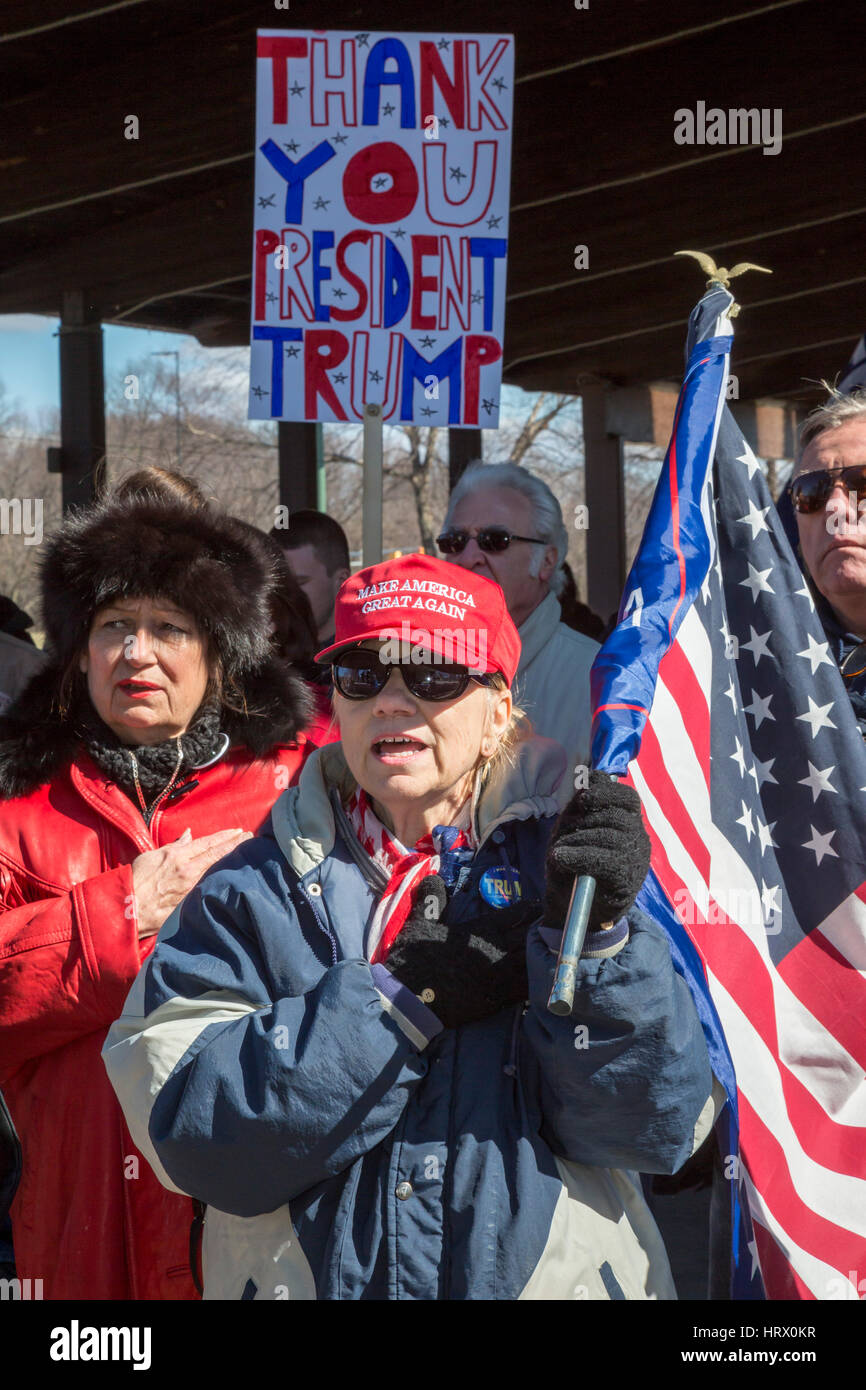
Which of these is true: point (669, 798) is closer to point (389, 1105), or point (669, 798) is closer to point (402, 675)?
point (402, 675)

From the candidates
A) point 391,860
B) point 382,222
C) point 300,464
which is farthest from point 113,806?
point 300,464

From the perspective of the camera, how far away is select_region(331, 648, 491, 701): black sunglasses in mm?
2361

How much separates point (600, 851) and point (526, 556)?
2.52m

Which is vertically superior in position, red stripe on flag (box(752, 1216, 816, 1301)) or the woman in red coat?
the woman in red coat

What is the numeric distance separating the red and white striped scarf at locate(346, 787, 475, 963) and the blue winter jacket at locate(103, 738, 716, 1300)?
0.12 feet

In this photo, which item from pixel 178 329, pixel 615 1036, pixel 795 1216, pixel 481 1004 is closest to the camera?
pixel 615 1036

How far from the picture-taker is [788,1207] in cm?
235

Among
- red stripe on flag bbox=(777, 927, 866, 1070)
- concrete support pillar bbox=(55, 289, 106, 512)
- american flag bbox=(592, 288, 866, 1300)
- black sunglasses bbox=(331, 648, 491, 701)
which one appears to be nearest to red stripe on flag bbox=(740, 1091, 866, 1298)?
american flag bbox=(592, 288, 866, 1300)

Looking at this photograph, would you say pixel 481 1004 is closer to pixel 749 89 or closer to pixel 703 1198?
pixel 703 1198

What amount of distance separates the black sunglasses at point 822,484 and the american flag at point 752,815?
39 cm

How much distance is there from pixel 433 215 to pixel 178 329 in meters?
5.19

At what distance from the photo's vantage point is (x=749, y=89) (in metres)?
6.70

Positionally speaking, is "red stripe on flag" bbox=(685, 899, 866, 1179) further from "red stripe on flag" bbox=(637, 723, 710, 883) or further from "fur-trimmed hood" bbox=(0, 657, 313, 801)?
"fur-trimmed hood" bbox=(0, 657, 313, 801)
